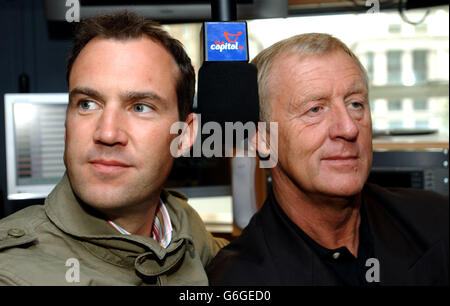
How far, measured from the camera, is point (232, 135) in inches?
26.5

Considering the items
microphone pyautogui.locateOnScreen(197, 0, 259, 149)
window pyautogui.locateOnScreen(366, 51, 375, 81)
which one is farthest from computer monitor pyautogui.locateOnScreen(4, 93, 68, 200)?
window pyautogui.locateOnScreen(366, 51, 375, 81)

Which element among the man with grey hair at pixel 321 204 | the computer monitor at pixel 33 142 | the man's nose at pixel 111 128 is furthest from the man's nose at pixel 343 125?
the computer monitor at pixel 33 142

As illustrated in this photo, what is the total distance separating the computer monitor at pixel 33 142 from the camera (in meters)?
1.52

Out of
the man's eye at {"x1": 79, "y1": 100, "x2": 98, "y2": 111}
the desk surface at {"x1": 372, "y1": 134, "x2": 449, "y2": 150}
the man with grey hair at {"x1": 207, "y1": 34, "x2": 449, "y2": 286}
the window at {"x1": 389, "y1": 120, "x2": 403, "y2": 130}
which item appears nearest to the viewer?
the man's eye at {"x1": 79, "y1": 100, "x2": 98, "y2": 111}

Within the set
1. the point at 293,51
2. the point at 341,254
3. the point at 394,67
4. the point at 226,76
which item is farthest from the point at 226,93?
the point at 394,67

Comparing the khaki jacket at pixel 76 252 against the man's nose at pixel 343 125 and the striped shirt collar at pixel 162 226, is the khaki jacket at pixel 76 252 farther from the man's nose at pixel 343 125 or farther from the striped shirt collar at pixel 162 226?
the man's nose at pixel 343 125

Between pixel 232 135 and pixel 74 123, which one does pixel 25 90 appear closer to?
pixel 74 123

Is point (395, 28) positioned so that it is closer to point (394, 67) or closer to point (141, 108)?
point (394, 67)

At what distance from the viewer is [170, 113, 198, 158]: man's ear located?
790mm

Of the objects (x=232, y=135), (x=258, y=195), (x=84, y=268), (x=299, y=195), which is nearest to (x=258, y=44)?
(x=258, y=195)

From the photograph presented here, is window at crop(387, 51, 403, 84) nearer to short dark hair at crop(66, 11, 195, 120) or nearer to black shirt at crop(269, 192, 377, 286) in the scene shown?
black shirt at crop(269, 192, 377, 286)

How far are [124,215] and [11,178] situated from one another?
95 centimetres

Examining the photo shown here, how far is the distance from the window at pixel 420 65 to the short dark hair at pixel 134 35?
58.2 inches

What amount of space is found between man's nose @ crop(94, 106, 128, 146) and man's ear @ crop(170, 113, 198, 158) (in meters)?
0.13
